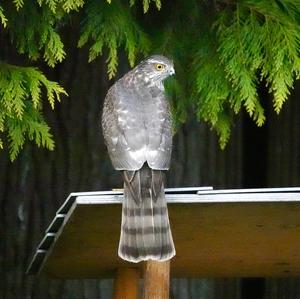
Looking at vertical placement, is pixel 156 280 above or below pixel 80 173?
below

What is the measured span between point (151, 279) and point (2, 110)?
0.85m

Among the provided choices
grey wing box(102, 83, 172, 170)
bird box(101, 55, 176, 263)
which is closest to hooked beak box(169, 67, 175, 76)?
bird box(101, 55, 176, 263)

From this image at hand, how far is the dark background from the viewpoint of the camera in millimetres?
6375

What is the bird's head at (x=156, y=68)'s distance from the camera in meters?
5.69

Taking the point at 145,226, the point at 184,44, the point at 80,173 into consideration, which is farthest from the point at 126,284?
the point at 184,44

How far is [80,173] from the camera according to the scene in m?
6.39

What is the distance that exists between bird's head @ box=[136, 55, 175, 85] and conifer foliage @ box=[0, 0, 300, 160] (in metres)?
0.07

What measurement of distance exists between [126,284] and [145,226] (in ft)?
2.03

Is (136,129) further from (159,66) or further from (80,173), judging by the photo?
(80,173)

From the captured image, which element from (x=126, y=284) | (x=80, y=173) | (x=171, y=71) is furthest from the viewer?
(x=80, y=173)

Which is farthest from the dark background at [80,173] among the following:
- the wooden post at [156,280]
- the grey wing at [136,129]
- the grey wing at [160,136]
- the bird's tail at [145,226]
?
the wooden post at [156,280]

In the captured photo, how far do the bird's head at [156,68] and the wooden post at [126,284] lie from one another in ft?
2.69

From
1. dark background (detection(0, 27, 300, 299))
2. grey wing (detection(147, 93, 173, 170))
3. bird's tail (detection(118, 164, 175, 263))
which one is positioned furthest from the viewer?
dark background (detection(0, 27, 300, 299))

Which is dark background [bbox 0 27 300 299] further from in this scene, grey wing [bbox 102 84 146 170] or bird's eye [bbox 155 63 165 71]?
bird's eye [bbox 155 63 165 71]
